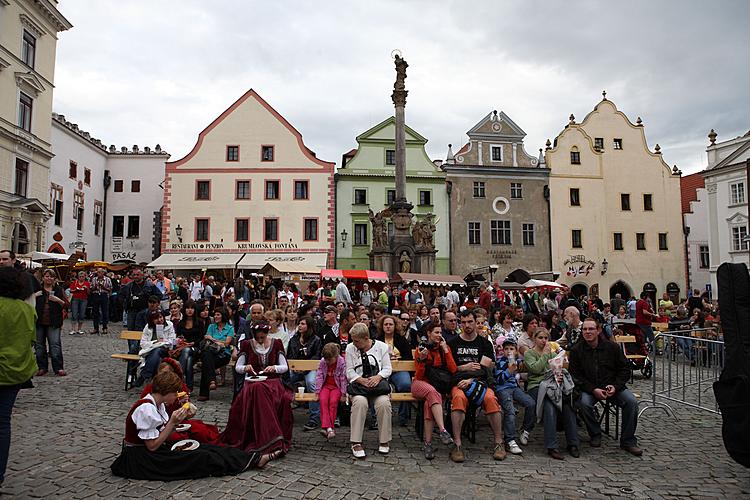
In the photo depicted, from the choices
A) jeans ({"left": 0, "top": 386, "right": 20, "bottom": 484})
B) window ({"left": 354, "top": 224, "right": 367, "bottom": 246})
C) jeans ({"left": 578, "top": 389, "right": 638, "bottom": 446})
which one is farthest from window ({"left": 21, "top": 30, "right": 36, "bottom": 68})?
jeans ({"left": 578, "top": 389, "right": 638, "bottom": 446})

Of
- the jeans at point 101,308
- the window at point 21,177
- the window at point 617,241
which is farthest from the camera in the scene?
the window at point 617,241

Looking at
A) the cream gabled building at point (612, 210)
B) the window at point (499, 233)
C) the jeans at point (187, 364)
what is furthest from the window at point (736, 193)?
the jeans at point (187, 364)

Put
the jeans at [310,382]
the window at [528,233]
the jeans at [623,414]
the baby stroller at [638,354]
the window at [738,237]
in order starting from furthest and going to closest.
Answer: the window at [528,233]
the window at [738,237]
the baby stroller at [638,354]
the jeans at [310,382]
the jeans at [623,414]

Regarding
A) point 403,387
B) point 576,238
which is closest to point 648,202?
point 576,238

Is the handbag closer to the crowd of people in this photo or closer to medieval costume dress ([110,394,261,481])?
the crowd of people

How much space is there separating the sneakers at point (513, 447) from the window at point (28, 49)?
101ft

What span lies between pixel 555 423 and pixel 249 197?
30.9 meters

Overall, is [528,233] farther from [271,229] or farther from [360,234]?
[271,229]

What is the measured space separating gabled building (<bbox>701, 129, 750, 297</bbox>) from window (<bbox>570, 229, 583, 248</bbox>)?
28.2 feet

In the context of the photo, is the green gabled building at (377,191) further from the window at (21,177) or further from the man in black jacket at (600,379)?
the man in black jacket at (600,379)

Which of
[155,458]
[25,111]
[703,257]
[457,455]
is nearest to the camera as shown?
[155,458]

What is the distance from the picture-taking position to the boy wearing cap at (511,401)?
643cm

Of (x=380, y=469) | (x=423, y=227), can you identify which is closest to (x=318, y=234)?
(x=423, y=227)

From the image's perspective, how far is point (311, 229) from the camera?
35188 mm
